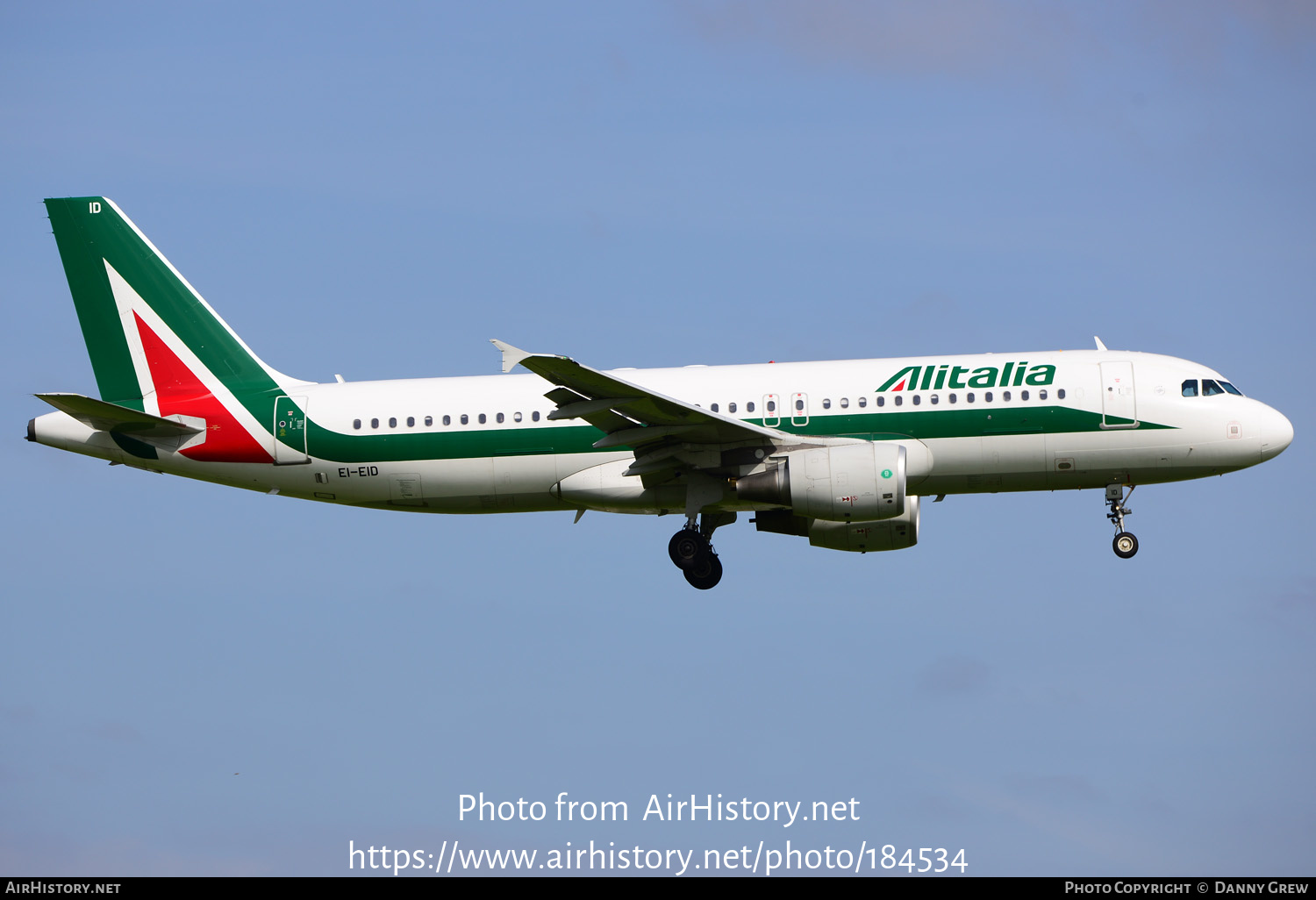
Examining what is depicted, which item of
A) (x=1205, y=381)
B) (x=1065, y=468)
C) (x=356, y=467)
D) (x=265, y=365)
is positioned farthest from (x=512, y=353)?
(x=1205, y=381)

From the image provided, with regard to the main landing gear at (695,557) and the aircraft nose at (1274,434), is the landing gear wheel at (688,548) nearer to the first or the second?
the main landing gear at (695,557)

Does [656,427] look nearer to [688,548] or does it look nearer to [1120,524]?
[688,548]

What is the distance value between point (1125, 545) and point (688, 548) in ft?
35.5

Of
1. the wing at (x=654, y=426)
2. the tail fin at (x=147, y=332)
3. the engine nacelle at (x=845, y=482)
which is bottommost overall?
the engine nacelle at (x=845, y=482)

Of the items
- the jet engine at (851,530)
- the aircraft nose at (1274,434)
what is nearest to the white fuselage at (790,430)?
the aircraft nose at (1274,434)

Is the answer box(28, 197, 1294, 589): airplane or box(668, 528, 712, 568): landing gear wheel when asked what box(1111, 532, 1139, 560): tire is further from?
box(668, 528, 712, 568): landing gear wheel

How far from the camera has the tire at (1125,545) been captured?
3734 cm

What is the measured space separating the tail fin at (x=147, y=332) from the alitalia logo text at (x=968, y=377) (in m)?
15.9

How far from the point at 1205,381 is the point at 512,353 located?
1711cm

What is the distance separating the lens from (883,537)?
126 ft

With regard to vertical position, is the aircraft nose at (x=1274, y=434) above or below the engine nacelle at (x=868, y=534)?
above

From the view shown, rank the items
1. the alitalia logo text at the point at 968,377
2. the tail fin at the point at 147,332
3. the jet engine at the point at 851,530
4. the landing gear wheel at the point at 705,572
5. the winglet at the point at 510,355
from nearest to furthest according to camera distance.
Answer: the winglet at the point at 510,355 → the alitalia logo text at the point at 968,377 → the landing gear wheel at the point at 705,572 → the jet engine at the point at 851,530 → the tail fin at the point at 147,332

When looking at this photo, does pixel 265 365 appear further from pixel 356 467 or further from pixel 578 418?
pixel 578 418

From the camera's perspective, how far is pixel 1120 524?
37438mm
